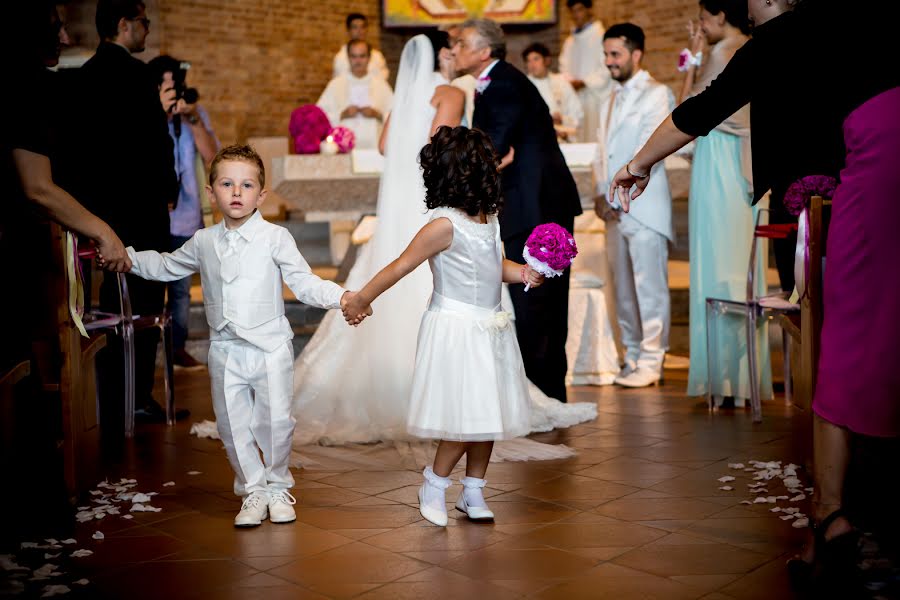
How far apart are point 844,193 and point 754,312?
9.10 feet

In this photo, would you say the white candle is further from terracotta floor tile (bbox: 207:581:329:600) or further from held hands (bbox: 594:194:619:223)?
terracotta floor tile (bbox: 207:581:329:600)

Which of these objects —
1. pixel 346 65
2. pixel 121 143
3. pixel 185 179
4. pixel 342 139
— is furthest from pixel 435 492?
pixel 346 65

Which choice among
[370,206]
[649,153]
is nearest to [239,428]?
[649,153]

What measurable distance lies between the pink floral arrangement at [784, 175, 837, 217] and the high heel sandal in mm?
1358

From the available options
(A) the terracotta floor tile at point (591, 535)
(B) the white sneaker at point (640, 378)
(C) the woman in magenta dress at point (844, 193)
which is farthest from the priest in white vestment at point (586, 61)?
(C) the woman in magenta dress at point (844, 193)

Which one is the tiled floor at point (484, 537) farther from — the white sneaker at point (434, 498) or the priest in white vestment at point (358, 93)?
the priest in white vestment at point (358, 93)

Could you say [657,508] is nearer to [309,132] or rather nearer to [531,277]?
[531,277]

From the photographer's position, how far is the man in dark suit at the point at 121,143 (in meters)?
5.42

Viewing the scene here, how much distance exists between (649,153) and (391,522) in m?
1.51

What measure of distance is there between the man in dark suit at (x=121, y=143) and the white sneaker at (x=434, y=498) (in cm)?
231

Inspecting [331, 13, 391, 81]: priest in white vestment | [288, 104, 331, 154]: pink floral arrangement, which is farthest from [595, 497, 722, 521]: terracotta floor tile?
[331, 13, 391, 81]: priest in white vestment

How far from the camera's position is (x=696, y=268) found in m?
6.13

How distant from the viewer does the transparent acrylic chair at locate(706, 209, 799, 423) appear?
5215 millimetres

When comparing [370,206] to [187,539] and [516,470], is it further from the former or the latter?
[187,539]
